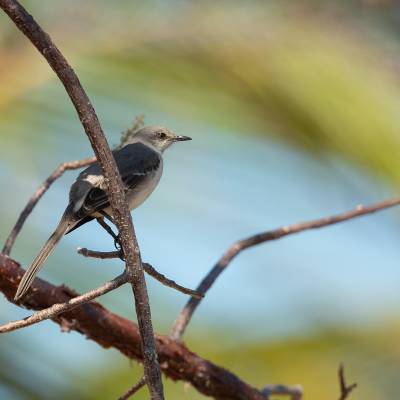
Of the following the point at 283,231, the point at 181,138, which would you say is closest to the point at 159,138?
the point at 181,138

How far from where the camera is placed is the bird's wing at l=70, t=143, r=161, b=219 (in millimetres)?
3350

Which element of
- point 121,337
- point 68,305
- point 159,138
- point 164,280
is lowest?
point 68,305

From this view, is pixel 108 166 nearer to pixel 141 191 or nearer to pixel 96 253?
pixel 96 253

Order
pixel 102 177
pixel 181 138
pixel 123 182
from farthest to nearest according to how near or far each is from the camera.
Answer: pixel 181 138, pixel 123 182, pixel 102 177

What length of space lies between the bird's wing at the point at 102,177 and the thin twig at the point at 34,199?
180 millimetres

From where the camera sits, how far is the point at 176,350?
10.4 ft

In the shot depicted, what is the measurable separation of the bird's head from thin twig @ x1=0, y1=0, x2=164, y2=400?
2389 millimetres

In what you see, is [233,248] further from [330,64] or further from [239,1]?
[239,1]

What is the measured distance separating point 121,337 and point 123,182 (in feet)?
2.60

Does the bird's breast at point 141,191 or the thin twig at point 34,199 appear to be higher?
the bird's breast at point 141,191

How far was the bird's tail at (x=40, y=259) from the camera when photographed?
275 centimetres

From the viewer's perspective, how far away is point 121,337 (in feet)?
10.2

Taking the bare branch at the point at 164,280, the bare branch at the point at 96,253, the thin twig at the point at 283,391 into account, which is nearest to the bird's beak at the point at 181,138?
the thin twig at the point at 283,391

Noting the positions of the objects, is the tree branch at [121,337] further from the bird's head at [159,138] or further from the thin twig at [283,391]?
the bird's head at [159,138]
